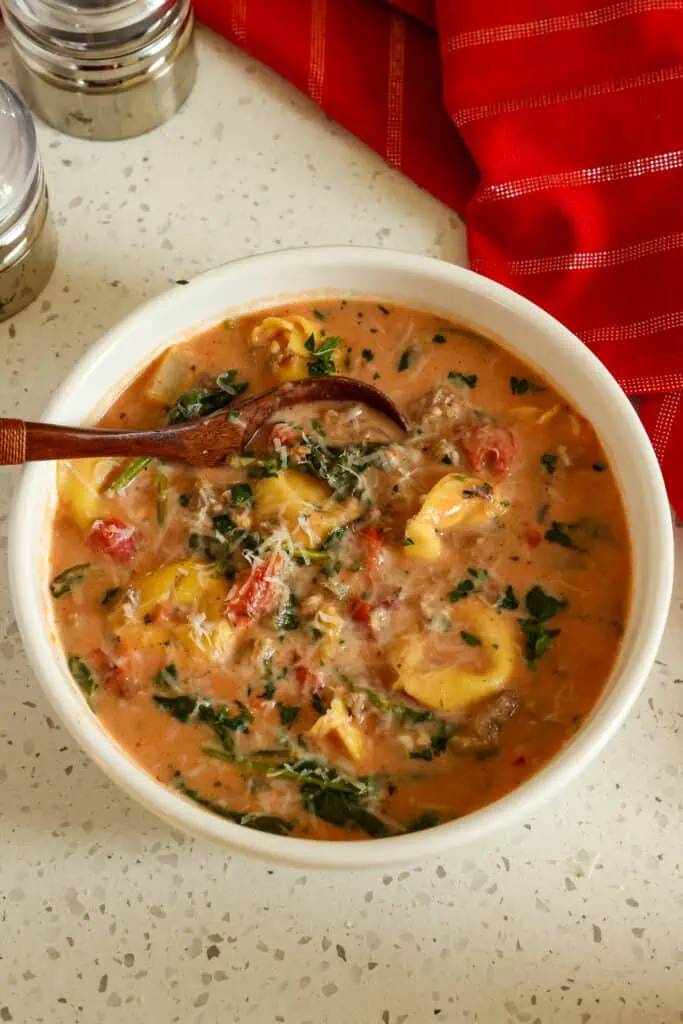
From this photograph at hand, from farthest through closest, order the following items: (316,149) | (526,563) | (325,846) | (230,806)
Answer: (316,149)
(526,563)
(230,806)
(325,846)

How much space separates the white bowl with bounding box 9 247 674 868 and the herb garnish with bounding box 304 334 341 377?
0.34ft

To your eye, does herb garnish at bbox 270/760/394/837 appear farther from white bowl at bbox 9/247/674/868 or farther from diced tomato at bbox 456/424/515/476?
diced tomato at bbox 456/424/515/476

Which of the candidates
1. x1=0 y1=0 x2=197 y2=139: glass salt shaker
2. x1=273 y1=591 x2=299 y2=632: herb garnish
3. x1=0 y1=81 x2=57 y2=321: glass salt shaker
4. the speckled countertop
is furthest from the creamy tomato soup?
x1=0 y1=0 x2=197 y2=139: glass salt shaker

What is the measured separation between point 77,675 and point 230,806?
358 millimetres

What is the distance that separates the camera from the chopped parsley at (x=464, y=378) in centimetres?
245

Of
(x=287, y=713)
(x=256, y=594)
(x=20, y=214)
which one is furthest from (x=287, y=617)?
(x=20, y=214)

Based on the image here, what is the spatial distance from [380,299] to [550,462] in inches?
18.6

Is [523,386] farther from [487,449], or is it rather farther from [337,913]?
[337,913]

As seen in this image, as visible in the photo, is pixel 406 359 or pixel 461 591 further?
pixel 406 359

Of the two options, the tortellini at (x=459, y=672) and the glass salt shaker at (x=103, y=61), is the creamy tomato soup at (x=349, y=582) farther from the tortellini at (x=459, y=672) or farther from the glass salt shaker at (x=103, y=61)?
the glass salt shaker at (x=103, y=61)

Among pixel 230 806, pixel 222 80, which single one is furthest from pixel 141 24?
pixel 230 806

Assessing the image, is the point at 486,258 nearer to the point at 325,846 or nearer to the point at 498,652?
the point at 498,652

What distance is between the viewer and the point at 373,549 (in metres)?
2.27

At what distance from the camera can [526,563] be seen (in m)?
2.28
